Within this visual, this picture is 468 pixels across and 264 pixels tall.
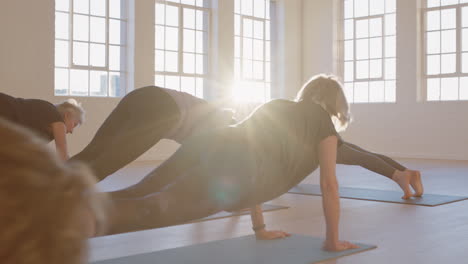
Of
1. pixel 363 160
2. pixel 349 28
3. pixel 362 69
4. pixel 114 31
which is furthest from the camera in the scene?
pixel 349 28

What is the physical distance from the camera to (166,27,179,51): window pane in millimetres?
9742

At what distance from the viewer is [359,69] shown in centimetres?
1141

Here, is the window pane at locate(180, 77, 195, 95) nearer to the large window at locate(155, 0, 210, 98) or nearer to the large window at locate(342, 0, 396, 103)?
the large window at locate(155, 0, 210, 98)

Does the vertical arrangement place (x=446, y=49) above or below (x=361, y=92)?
above

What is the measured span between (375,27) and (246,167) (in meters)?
9.71

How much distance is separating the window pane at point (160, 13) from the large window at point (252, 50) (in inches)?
67.3

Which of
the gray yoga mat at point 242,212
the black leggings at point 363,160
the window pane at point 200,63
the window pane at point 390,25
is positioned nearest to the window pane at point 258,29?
the window pane at point 200,63

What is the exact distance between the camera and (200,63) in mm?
10273

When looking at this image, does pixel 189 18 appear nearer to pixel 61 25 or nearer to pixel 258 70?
pixel 258 70

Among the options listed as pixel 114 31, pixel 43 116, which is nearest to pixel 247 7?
pixel 114 31

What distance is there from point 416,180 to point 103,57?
224 inches

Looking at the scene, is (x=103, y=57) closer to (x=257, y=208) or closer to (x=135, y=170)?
(x=135, y=170)

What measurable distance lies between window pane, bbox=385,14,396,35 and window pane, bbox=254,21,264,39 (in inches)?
94.3

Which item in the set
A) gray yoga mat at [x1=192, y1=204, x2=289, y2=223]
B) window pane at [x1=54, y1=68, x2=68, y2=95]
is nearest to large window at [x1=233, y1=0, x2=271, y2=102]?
window pane at [x1=54, y1=68, x2=68, y2=95]
